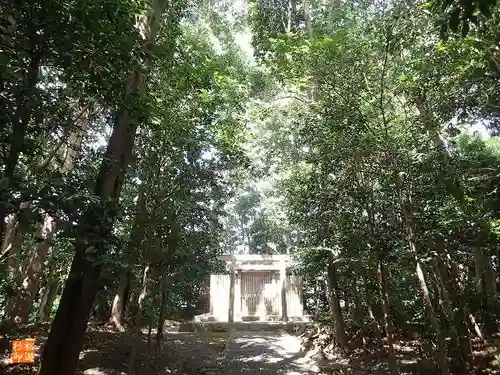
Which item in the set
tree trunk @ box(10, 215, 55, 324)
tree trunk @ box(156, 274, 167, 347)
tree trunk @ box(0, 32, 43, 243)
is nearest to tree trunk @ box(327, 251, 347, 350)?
tree trunk @ box(156, 274, 167, 347)

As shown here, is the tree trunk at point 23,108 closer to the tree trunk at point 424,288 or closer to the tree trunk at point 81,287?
the tree trunk at point 81,287

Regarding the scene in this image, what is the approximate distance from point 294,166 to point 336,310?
3853mm

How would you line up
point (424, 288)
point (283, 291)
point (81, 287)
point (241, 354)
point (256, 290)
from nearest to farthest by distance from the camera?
point (81, 287), point (424, 288), point (241, 354), point (283, 291), point (256, 290)

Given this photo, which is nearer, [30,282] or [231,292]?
[30,282]

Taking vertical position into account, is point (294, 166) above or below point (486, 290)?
above

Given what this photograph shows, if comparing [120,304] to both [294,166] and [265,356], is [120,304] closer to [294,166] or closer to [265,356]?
[265,356]

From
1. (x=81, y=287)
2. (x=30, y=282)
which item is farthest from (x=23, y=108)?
(x=30, y=282)

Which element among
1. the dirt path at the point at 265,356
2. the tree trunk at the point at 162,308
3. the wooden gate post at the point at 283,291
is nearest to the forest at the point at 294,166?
the tree trunk at the point at 162,308

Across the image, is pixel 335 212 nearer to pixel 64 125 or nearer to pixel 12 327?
pixel 64 125

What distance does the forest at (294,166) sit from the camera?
3.38 m

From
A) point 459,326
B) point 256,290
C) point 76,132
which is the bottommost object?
point 459,326

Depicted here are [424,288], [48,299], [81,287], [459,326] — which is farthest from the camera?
[48,299]

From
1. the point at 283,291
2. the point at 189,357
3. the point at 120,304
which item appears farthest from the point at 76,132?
the point at 283,291

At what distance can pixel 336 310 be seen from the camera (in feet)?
30.5
